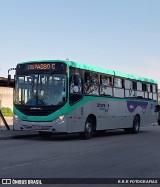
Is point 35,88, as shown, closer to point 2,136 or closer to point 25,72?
point 25,72

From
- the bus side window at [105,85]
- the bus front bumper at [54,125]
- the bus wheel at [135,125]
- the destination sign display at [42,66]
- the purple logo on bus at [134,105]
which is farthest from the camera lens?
the bus wheel at [135,125]

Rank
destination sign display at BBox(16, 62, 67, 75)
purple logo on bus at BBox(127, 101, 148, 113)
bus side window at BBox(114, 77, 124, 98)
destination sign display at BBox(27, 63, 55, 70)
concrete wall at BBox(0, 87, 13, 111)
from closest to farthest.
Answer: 1. destination sign display at BBox(16, 62, 67, 75)
2. destination sign display at BBox(27, 63, 55, 70)
3. bus side window at BBox(114, 77, 124, 98)
4. purple logo on bus at BBox(127, 101, 148, 113)
5. concrete wall at BBox(0, 87, 13, 111)

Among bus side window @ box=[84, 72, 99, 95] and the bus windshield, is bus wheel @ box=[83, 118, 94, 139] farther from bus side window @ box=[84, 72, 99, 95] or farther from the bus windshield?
the bus windshield

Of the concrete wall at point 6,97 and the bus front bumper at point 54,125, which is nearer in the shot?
the bus front bumper at point 54,125

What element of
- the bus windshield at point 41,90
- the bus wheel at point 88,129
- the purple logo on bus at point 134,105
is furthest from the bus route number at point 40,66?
the purple logo on bus at point 134,105

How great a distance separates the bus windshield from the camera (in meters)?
18.0

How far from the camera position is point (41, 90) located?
1823 cm

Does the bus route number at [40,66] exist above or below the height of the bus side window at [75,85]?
above

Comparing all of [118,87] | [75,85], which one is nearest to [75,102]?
A: [75,85]

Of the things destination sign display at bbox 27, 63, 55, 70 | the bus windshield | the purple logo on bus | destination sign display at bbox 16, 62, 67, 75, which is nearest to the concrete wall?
the purple logo on bus

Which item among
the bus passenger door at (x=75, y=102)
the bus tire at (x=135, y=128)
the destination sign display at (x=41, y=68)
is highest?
the destination sign display at (x=41, y=68)

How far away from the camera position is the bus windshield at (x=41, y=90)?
18.0 metres

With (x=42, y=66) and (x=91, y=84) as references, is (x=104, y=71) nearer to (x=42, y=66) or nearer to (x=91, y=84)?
(x=91, y=84)

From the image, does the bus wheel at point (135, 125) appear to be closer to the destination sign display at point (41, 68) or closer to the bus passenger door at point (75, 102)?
the bus passenger door at point (75, 102)
